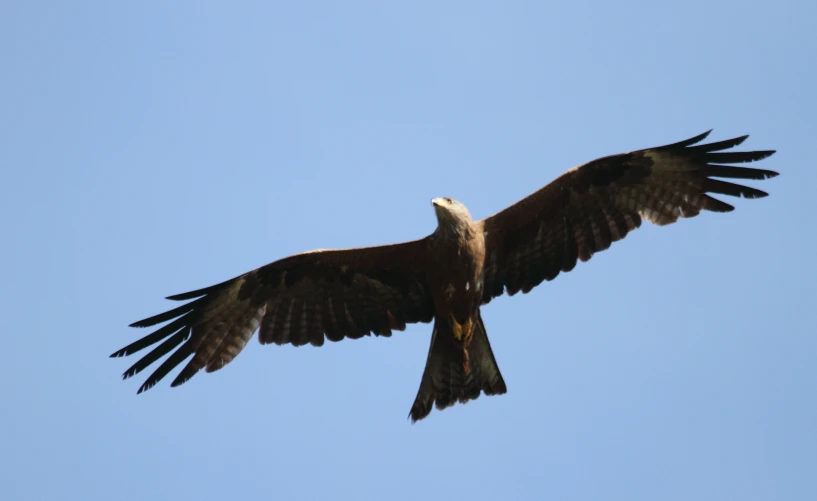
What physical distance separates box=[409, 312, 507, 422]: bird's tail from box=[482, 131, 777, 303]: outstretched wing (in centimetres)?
53

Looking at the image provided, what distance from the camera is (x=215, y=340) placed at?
12.3 meters

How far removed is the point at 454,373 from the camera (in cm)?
1217

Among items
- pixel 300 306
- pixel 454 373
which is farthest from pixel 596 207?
pixel 300 306

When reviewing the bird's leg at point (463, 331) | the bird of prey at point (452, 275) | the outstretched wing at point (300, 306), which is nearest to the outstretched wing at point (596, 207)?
the bird of prey at point (452, 275)

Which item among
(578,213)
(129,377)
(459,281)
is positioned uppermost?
(578,213)

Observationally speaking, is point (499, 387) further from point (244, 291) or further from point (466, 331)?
point (244, 291)

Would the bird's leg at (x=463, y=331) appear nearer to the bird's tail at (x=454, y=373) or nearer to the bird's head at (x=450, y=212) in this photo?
the bird's tail at (x=454, y=373)

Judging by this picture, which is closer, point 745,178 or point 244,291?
point 745,178

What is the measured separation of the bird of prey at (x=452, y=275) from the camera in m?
11.8

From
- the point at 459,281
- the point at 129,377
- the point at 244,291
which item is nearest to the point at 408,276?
the point at 459,281

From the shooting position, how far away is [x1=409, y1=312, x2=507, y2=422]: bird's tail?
12.1m

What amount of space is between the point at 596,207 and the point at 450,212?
1.58 meters

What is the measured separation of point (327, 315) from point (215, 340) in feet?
3.68

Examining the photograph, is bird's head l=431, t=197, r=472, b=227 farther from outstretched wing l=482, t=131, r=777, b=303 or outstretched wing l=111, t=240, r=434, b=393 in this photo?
outstretched wing l=111, t=240, r=434, b=393
